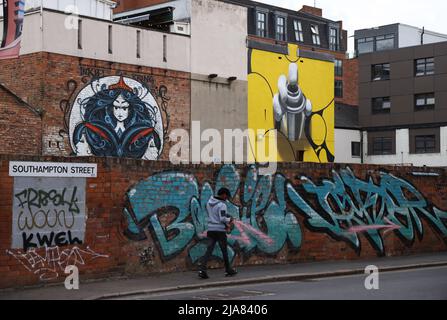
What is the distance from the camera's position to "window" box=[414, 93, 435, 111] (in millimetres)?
59059

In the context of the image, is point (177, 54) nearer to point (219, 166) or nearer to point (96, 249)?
point (219, 166)

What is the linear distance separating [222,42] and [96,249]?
18.7 metres

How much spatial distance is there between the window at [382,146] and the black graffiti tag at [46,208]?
49.0 meters

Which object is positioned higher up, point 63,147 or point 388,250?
point 63,147

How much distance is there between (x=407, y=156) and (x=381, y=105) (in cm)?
563

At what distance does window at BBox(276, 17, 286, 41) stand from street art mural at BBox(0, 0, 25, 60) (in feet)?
179

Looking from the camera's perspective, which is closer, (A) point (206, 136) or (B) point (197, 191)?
(B) point (197, 191)

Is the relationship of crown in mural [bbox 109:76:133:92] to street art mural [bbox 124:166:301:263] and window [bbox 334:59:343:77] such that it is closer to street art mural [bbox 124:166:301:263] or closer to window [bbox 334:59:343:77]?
street art mural [bbox 124:166:301:263]

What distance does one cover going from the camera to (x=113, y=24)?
26.9 meters

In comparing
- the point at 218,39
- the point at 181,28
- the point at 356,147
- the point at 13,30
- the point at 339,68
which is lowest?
the point at 356,147

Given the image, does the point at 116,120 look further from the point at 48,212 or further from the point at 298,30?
the point at 298,30

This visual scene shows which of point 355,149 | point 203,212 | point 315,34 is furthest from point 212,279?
point 315,34

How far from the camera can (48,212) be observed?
45.5 feet
